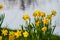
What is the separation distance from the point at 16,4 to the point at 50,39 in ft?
6.96

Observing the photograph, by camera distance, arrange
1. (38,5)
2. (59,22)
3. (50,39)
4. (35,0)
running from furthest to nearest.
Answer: (35,0), (38,5), (59,22), (50,39)

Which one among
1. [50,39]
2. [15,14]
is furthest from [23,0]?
[50,39]

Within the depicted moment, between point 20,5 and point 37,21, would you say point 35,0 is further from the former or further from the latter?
point 37,21

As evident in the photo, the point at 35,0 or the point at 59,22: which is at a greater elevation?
the point at 35,0

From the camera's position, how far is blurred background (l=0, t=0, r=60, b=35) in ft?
17.0

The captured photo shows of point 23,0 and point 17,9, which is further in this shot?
point 23,0

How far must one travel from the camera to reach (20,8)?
5.71m

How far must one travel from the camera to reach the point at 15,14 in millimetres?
5559

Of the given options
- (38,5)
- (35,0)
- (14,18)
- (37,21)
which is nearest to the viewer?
(37,21)

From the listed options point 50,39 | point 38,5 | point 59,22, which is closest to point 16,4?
point 38,5

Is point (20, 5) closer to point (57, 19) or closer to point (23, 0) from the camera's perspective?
point (23, 0)

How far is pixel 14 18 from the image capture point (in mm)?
5402

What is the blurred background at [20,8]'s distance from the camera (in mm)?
5176

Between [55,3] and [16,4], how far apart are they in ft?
3.09
